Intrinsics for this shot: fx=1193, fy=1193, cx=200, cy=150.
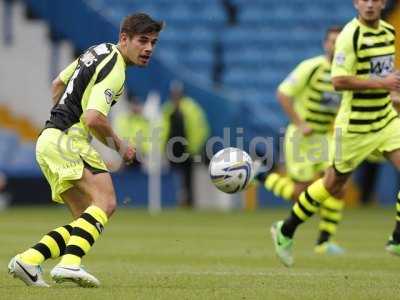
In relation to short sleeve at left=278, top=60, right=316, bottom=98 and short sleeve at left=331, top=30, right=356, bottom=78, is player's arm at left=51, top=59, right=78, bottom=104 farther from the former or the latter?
short sleeve at left=278, top=60, right=316, bottom=98

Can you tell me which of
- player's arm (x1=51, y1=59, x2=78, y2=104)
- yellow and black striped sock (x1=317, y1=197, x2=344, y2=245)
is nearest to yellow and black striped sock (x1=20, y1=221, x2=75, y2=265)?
player's arm (x1=51, y1=59, x2=78, y2=104)

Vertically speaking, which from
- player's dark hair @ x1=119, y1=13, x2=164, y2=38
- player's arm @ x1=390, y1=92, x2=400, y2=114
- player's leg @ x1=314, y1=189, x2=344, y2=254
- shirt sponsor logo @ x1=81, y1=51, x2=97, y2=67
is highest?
player's dark hair @ x1=119, y1=13, x2=164, y2=38

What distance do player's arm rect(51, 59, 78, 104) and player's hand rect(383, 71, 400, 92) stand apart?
2697 mm

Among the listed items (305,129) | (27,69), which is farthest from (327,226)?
(27,69)

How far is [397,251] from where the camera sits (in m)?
10.4

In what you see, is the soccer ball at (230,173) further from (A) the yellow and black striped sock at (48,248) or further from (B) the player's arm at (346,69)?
(A) the yellow and black striped sock at (48,248)

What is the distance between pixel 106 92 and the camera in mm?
8094

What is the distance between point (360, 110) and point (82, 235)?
10.9 ft

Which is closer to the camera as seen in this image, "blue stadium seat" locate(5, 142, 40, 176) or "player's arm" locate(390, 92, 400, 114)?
"player's arm" locate(390, 92, 400, 114)

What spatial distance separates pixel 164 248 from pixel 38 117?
12367mm

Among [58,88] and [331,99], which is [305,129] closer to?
[331,99]

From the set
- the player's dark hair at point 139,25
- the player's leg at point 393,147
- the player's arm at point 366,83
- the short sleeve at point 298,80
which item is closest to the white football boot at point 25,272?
the player's dark hair at point 139,25

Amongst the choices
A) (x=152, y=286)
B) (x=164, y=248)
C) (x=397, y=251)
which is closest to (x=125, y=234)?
(x=164, y=248)

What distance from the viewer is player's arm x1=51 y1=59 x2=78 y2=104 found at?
8.69 meters
